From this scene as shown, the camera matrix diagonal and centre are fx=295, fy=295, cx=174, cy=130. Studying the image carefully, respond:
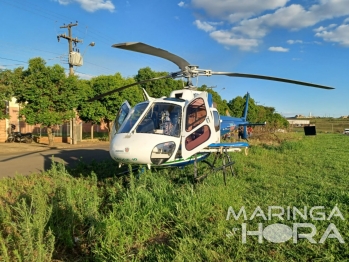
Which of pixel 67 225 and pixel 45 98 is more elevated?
pixel 45 98

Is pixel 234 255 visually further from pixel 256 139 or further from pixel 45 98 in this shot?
pixel 256 139

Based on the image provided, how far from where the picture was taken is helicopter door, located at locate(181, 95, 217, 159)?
6535mm

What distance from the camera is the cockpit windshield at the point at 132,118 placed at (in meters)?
6.49

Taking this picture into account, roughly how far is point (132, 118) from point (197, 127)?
149 centimetres

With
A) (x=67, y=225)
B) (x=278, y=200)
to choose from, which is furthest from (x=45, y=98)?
(x=278, y=200)

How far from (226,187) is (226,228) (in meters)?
1.99

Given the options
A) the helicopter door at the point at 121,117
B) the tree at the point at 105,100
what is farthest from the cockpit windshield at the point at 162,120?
the tree at the point at 105,100

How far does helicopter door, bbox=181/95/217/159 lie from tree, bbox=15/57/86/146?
49.8 feet

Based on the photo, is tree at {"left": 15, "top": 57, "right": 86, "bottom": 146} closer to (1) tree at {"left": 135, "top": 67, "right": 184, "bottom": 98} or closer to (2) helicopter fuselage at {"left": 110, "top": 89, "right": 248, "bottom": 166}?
(1) tree at {"left": 135, "top": 67, "right": 184, "bottom": 98}

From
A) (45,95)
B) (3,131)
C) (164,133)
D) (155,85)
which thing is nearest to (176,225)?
(164,133)

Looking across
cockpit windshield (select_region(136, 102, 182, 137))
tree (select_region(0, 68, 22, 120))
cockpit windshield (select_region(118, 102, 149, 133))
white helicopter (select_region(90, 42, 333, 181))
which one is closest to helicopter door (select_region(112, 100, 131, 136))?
white helicopter (select_region(90, 42, 333, 181))

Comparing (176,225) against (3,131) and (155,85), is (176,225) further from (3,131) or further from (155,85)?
(155,85)

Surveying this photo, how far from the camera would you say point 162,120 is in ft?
21.7

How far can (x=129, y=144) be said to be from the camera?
5.96 m
